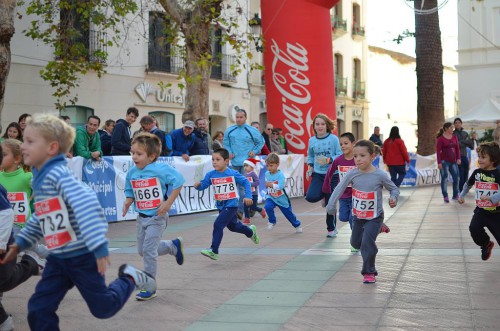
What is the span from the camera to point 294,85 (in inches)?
812

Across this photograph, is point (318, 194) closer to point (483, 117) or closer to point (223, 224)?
point (223, 224)

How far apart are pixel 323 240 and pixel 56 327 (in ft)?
21.8

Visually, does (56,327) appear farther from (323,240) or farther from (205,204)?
(205,204)

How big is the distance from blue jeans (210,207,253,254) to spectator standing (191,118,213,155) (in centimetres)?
686

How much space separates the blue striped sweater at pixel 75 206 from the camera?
4504mm

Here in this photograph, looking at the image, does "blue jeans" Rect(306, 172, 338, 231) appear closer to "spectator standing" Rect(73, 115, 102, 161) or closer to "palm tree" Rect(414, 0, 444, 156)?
"spectator standing" Rect(73, 115, 102, 161)

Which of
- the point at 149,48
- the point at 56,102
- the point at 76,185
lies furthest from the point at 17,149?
the point at 149,48

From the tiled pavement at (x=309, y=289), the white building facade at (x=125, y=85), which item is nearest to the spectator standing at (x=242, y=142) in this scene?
the tiled pavement at (x=309, y=289)

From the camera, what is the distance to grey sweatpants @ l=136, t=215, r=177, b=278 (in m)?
6.96

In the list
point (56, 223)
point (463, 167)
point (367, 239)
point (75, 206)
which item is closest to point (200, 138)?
point (463, 167)

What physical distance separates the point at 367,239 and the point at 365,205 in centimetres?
35

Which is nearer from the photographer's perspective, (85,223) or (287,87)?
(85,223)

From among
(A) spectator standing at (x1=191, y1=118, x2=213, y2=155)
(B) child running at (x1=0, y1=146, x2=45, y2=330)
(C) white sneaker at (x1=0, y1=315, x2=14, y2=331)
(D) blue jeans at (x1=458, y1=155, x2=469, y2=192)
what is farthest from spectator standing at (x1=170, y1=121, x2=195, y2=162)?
(C) white sneaker at (x1=0, y1=315, x2=14, y2=331)

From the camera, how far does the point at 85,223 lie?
4.51m
